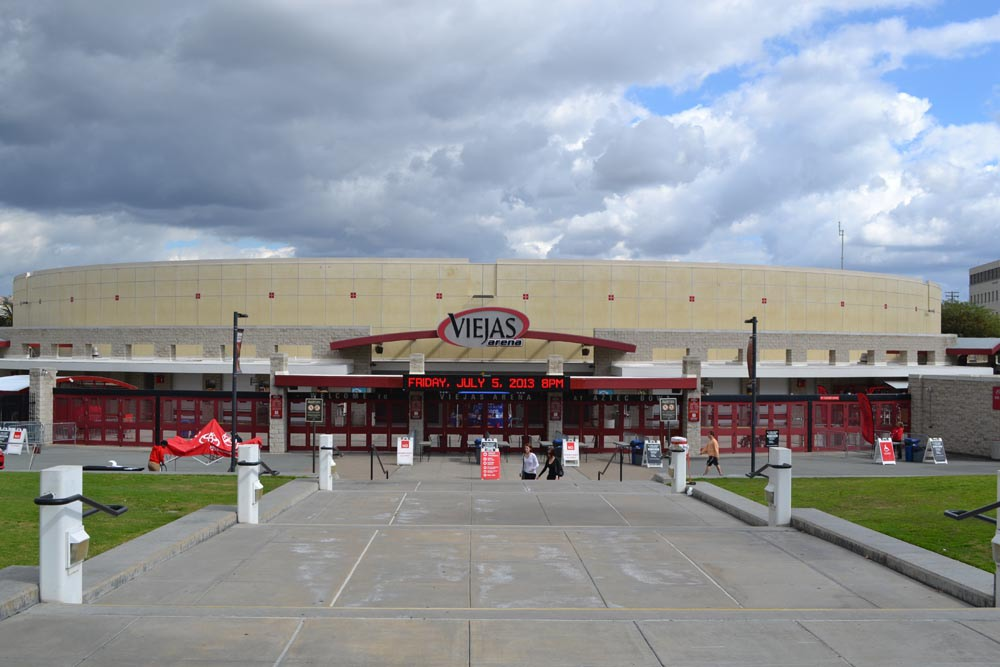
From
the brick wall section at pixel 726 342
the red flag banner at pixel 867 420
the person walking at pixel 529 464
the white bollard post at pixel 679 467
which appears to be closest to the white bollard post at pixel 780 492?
the white bollard post at pixel 679 467

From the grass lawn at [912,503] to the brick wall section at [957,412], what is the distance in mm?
14529

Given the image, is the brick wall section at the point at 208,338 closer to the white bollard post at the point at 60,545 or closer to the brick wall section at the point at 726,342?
the brick wall section at the point at 726,342

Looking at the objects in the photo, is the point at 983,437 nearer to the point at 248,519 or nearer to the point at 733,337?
the point at 733,337

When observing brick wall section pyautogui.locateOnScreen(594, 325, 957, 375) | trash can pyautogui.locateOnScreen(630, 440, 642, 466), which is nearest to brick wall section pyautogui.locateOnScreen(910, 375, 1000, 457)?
brick wall section pyautogui.locateOnScreen(594, 325, 957, 375)

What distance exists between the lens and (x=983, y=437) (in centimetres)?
4097

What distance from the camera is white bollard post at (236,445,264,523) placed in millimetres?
17547

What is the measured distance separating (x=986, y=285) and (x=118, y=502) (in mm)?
169273

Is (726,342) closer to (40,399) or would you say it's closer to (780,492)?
(780,492)

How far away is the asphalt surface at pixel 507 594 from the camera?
942cm

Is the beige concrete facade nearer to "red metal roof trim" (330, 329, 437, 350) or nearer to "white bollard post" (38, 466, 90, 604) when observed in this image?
"red metal roof trim" (330, 329, 437, 350)

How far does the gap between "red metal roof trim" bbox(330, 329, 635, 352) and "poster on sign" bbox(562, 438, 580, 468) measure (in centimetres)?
786

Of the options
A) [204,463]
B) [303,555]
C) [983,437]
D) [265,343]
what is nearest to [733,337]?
[983,437]

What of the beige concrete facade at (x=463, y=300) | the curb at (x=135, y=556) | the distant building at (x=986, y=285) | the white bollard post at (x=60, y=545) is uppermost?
the distant building at (x=986, y=285)

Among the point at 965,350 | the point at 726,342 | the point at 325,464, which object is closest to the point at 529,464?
the point at 325,464
